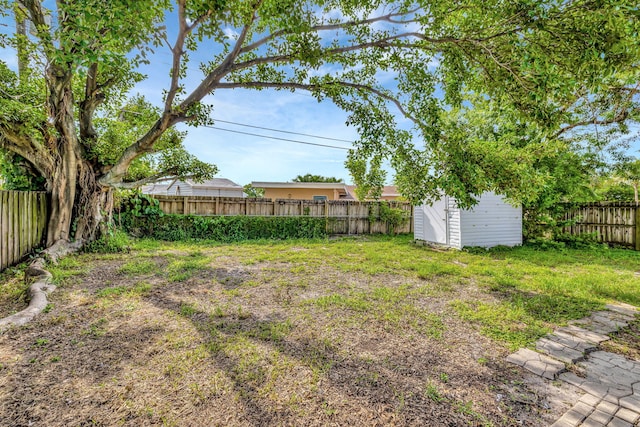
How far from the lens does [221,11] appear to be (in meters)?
3.11

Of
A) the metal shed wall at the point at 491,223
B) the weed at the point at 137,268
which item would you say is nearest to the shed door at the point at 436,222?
the metal shed wall at the point at 491,223

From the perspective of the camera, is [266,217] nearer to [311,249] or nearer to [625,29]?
[311,249]

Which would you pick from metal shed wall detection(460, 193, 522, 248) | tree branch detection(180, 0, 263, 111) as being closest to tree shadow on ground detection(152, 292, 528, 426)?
tree branch detection(180, 0, 263, 111)

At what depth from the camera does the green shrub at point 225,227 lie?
8.60 metres

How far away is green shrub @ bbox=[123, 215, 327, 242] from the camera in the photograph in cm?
860

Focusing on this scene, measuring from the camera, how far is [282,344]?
251 cm

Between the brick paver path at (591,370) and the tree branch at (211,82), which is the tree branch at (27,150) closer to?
the tree branch at (211,82)

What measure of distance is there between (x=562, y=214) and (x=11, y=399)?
480 inches

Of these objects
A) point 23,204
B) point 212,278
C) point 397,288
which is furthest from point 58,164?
point 397,288

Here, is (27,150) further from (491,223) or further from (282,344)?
(491,223)

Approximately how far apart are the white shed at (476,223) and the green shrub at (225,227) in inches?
159

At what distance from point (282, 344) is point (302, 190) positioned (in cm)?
1575

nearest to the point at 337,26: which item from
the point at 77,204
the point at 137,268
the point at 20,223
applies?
the point at 137,268

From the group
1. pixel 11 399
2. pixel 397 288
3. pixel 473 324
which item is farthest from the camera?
pixel 397 288
